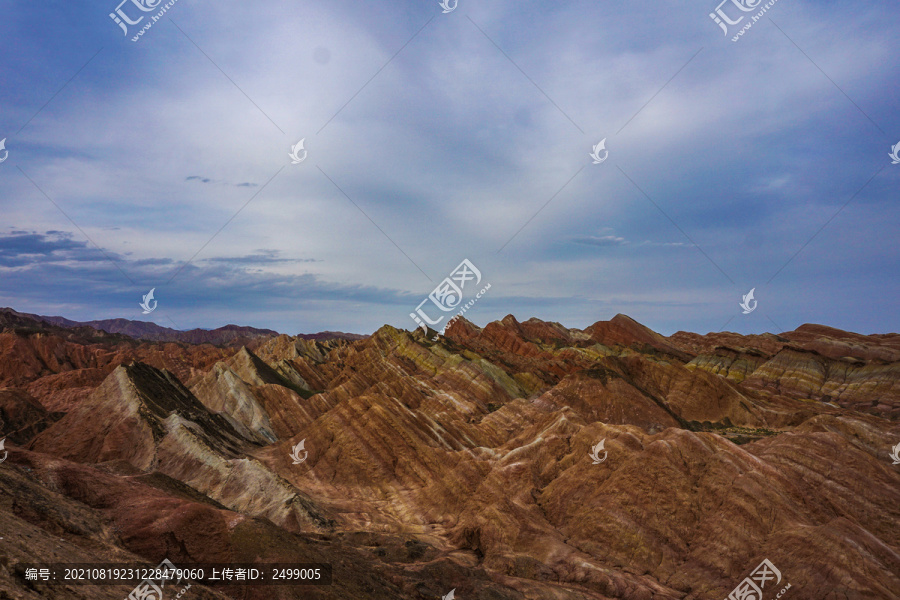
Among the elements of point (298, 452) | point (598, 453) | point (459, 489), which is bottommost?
point (459, 489)

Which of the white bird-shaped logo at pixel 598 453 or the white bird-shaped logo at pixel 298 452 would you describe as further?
the white bird-shaped logo at pixel 298 452

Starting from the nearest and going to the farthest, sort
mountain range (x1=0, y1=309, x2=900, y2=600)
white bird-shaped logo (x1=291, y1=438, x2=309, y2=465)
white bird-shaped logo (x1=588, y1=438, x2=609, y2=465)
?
mountain range (x1=0, y1=309, x2=900, y2=600), white bird-shaped logo (x1=588, y1=438, x2=609, y2=465), white bird-shaped logo (x1=291, y1=438, x2=309, y2=465)

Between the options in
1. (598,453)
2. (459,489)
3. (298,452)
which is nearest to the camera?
(598,453)

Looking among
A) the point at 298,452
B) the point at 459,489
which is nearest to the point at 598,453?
the point at 459,489

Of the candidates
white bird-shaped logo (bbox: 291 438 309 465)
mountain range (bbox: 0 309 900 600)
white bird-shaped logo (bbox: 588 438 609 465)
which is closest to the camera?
mountain range (bbox: 0 309 900 600)

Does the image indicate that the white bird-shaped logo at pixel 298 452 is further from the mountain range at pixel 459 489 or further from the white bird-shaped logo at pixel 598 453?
the white bird-shaped logo at pixel 598 453

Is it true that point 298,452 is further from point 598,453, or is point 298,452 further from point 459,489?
point 598,453

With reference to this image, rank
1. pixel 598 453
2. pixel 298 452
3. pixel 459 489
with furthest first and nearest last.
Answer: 1. pixel 298 452
2. pixel 459 489
3. pixel 598 453

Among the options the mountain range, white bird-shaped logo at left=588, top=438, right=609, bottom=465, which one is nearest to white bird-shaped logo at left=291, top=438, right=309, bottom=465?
the mountain range

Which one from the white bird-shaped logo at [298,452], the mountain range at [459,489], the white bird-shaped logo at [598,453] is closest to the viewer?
the mountain range at [459,489]

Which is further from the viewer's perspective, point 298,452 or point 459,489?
point 298,452

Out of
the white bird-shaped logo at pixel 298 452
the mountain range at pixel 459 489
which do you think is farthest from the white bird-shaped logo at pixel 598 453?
the white bird-shaped logo at pixel 298 452

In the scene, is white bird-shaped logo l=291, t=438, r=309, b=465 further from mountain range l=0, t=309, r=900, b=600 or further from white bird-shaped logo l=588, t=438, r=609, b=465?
white bird-shaped logo l=588, t=438, r=609, b=465
